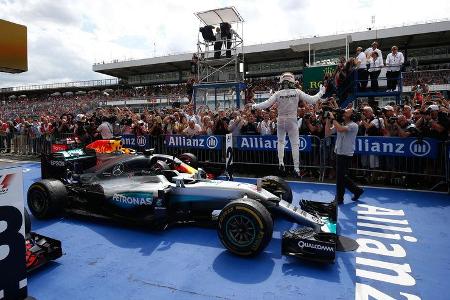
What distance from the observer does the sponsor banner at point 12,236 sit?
2.68m

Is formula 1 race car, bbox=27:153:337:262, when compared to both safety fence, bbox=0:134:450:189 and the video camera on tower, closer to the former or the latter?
safety fence, bbox=0:134:450:189

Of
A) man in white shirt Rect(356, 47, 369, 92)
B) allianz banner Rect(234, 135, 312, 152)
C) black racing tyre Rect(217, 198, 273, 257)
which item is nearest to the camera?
black racing tyre Rect(217, 198, 273, 257)

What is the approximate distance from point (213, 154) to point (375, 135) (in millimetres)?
4515

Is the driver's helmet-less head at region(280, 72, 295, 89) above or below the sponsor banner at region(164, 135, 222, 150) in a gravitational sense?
above

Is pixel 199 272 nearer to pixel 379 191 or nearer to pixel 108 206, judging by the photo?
pixel 108 206

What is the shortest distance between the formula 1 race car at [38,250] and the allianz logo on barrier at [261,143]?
20.4 ft

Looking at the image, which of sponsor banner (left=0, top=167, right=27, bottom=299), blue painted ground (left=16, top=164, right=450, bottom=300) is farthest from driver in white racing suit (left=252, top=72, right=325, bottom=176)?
sponsor banner (left=0, top=167, right=27, bottom=299)

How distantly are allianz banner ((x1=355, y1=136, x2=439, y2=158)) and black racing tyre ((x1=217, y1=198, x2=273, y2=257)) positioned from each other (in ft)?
16.5

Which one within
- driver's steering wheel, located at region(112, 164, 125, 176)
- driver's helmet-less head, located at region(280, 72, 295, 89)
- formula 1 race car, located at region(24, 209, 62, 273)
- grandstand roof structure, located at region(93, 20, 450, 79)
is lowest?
formula 1 race car, located at region(24, 209, 62, 273)

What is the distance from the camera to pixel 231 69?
15344 millimetres

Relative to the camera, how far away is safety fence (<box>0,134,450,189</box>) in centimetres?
768

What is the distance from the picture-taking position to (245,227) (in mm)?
4172

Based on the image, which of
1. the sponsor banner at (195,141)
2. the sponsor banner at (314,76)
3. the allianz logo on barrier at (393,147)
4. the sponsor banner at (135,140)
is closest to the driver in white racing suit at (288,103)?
the allianz logo on barrier at (393,147)

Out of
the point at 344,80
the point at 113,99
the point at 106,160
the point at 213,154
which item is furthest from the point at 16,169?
the point at 113,99
